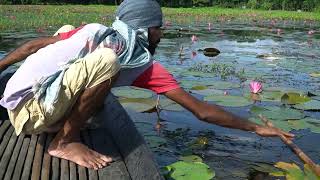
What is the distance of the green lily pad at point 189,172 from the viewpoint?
7.89ft

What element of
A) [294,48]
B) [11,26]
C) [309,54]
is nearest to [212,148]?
[309,54]

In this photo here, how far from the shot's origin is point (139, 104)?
423 cm

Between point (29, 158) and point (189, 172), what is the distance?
0.83m

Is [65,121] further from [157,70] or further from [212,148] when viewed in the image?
[212,148]

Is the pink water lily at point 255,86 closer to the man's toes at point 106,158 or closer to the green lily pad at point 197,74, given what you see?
the green lily pad at point 197,74

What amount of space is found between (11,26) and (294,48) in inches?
285

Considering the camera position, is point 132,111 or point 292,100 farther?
point 292,100

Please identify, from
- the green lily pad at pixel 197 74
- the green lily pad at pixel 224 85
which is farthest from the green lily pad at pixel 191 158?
the green lily pad at pixel 197 74

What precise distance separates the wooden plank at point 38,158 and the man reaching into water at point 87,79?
7 cm

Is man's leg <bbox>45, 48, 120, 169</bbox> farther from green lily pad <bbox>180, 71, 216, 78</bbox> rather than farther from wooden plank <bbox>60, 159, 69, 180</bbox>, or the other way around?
green lily pad <bbox>180, 71, 216, 78</bbox>

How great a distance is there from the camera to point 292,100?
4.38 meters

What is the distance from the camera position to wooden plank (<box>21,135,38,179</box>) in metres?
2.00

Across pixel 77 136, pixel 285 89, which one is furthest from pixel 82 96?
pixel 285 89

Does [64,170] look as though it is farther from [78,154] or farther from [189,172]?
[189,172]
